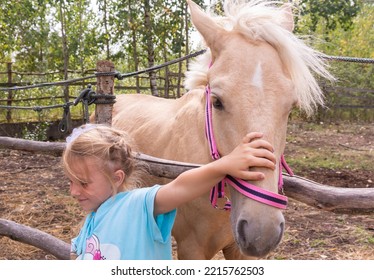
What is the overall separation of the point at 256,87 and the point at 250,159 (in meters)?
0.36

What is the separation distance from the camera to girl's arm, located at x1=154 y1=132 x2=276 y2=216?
57.0 inches

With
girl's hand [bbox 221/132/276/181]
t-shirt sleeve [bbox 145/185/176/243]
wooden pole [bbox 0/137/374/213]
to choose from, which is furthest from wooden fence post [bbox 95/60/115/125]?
girl's hand [bbox 221/132/276/181]

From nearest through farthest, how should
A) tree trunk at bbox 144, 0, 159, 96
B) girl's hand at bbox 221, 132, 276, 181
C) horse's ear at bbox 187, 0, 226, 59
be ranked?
girl's hand at bbox 221, 132, 276, 181 → horse's ear at bbox 187, 0, 226, 59 → tree trunk at bbox 144, 0, 159, 96

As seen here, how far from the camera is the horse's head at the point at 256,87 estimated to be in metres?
1.53

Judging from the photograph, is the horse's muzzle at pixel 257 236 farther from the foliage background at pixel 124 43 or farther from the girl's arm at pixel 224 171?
the foliage background at pixel 124 43

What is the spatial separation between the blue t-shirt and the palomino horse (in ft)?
0.89

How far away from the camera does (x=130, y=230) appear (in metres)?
1.60

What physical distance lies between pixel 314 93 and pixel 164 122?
1.48m

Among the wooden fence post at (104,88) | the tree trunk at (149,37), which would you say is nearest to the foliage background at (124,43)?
the tree trunk at (149,37)

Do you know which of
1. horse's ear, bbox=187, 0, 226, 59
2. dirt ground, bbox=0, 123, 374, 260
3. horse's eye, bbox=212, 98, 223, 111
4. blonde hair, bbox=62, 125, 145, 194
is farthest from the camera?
dirt ground, bbox=0, 123, 374, 260

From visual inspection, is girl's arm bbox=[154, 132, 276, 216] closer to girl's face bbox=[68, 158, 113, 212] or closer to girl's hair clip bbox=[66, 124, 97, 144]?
girl's face bbox=[68, 158, 113, 212]

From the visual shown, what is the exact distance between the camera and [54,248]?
8.51 feet
